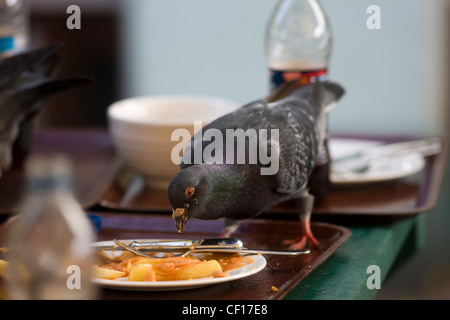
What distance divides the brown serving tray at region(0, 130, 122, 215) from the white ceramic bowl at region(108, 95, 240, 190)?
10cm

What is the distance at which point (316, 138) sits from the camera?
1.57 meters

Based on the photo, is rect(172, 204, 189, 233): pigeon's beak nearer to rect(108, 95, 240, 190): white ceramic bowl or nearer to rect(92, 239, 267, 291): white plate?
rect(92, 239, 267, 291): white plate

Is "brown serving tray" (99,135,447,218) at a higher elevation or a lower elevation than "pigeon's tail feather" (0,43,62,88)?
lower

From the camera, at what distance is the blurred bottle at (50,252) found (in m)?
1.08

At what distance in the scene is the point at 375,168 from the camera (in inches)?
78.1

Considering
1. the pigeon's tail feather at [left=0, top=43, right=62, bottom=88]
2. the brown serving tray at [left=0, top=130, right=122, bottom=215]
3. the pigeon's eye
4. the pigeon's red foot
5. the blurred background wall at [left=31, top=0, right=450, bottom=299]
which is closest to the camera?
the pigeon's eye

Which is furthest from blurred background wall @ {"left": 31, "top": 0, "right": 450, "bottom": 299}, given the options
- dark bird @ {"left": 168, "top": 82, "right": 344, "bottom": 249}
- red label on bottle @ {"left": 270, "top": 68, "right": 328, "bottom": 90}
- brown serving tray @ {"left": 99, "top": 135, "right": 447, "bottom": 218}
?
dark bird @ {"left": 168, "top": 82, "right": 344, "bottom": 249}

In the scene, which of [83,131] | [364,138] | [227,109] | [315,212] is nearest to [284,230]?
[315,212]

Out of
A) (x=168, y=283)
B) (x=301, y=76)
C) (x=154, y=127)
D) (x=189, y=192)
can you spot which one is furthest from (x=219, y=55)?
(x=168, y=283)

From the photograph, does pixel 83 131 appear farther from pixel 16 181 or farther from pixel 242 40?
pixel 242 40

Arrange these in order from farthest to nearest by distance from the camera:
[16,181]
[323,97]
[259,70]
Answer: [259,70] → [16,181] → [323,97]

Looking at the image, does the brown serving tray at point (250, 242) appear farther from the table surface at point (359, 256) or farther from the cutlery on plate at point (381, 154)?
the cutlery on plate at point (381, 154)

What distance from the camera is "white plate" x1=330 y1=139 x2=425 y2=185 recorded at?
6.17 feet

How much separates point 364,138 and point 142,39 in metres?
2.70
